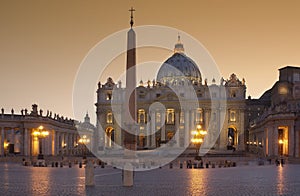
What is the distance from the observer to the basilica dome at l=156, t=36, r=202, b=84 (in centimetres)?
11062

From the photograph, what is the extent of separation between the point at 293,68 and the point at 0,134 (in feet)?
160

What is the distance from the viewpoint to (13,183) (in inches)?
971

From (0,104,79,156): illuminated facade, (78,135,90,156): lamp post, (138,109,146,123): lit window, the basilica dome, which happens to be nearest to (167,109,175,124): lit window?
(138,109,146,123): lit window

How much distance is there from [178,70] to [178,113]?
1968 cm

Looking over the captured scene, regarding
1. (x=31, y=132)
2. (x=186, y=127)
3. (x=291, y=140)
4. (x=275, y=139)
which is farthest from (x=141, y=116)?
(x=291, y=140)

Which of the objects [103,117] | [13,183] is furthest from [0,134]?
[13,183]

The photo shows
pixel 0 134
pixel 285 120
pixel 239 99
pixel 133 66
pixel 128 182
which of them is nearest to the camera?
pixel 128 182

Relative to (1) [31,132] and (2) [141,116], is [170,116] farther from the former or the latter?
(1) [31,132]

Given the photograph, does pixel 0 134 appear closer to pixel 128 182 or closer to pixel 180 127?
pixel 180 127

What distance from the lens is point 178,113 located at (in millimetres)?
94875

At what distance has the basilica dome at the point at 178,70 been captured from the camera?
110625 mm

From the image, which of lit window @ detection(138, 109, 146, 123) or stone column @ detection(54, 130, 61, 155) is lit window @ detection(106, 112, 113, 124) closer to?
lit window @ detection(138, 109, 146, 123)

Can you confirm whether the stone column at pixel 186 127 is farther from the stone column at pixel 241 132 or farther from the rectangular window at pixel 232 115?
the stone column at pixel 241 132

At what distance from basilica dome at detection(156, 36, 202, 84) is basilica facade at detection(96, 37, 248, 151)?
11768 millimetres
